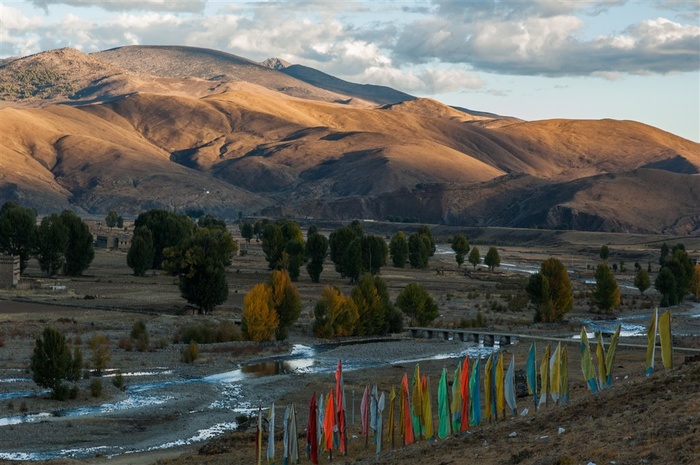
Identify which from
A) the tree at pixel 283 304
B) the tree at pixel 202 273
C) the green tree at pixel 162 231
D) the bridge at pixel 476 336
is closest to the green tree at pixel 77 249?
the green tree at pixel 162 231

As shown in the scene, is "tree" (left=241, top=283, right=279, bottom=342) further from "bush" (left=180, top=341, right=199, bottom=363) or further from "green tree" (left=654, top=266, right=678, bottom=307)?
"green tree" (left=654, top=266, right=678, bottom=307)

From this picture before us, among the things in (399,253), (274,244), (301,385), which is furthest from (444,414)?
(399,253)

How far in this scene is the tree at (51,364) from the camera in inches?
1752

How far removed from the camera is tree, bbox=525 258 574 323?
261 feet

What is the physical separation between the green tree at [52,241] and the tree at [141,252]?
21.8ft

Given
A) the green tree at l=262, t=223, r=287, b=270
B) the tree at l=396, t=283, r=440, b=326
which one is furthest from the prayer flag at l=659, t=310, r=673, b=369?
the green tree at l=262, t=223, r=287, b=270

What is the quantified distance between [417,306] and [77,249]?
1694 inches

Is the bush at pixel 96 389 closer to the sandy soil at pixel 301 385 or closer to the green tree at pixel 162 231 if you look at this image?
the sandy soil at pixel 301 385

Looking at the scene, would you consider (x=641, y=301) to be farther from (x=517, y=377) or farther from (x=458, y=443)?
(x=458, y=443)

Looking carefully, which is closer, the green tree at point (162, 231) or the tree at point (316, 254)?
the tree at point (316, 254)

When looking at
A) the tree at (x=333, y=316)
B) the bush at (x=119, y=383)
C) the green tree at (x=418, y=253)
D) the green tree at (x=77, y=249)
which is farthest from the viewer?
the green tree at (x=418, y=253)

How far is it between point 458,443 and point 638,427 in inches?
221

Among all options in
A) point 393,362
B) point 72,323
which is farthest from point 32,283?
point 393,362

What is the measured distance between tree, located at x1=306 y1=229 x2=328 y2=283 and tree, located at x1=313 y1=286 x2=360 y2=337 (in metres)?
37.8
